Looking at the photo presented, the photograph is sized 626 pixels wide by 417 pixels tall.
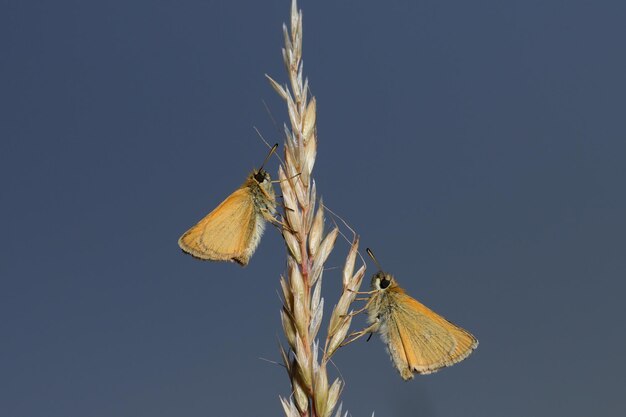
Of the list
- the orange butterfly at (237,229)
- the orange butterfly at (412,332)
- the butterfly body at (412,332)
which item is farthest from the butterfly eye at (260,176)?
the butterfly body at (412,332)

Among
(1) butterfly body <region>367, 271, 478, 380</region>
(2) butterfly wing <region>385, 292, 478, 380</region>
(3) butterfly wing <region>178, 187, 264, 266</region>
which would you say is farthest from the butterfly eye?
(2) butterfly wing <region>385, 292, 478, 380</region>

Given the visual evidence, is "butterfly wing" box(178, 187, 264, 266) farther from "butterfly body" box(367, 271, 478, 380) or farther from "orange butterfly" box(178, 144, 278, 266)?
"butterfly body" box(367, 271, 478, 380)

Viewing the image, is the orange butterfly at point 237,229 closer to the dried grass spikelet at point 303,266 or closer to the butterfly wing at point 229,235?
the butterfly wing at point 229,235

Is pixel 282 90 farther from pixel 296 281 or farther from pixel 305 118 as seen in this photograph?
pixel 296 281

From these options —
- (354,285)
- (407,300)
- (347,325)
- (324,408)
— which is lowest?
(324,408)

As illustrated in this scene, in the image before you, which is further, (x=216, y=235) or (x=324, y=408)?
(x=216, y=235)

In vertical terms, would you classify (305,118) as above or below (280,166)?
above

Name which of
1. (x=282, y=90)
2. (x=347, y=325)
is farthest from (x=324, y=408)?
(x=282, y=90)
